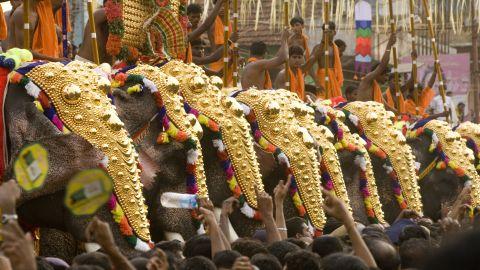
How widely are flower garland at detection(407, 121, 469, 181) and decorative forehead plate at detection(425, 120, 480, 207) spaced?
0.10ft

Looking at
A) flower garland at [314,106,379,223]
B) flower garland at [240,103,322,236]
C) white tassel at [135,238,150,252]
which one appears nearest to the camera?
white tassel at [135,238,150,252]

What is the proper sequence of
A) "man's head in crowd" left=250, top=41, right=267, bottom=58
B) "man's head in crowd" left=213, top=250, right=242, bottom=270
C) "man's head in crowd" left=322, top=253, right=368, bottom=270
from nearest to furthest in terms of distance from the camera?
"man's head in crowd" left=322, top=253, right=368, bottom=270
"man's head in crowd" left=213, top=250, right=242, bottom=270
"man's head in crowd" left=250, top=41, right=267, bottom=58

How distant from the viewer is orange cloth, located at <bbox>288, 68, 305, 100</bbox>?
12.7 m

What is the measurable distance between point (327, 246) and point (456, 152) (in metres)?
6.78

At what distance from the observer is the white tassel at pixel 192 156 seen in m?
8.12

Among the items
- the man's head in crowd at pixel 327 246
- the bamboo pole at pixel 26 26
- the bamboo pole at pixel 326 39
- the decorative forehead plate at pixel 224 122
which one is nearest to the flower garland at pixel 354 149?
the decorative forehead plate at pixel 224 122

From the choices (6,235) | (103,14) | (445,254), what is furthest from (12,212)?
(103,14)

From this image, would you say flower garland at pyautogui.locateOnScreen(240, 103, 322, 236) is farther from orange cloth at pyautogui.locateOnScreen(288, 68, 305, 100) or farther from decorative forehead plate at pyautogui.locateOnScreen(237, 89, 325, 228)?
orange cloth at pyautogui.locateOnScreen(288, 68, 305, 100)

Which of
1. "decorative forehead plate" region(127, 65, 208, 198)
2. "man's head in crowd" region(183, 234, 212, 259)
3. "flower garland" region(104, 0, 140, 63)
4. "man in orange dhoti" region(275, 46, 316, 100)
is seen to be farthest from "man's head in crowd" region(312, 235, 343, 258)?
"man in orange dhoti" region(275, 46, 316, 100)

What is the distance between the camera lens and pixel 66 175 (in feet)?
22.2

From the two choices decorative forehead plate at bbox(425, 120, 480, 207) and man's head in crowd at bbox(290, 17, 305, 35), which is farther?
man's head in crowd at bbox(290, 17, 305, 35)

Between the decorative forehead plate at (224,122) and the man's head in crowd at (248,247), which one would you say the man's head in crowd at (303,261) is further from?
the decorative forehead plate at (224,122)

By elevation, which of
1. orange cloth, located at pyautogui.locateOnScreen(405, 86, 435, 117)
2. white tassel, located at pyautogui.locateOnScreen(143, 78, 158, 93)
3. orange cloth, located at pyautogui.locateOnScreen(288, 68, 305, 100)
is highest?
white tassel, located at pyautogui.locateOnScreen(143, 78, 158, 93)

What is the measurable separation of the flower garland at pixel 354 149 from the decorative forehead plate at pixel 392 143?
2.74ft
